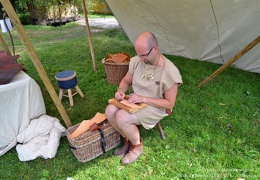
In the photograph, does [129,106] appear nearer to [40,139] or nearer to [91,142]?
[91,142]

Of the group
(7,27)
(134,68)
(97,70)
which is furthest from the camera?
(97,70)

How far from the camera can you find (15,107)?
6.68 feet

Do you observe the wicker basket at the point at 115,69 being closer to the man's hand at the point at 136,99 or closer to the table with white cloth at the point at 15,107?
the table with white cloth at the point at 15,107

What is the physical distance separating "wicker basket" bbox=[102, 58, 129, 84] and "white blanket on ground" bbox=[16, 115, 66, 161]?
127 cm

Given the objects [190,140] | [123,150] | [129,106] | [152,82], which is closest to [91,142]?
[123,150]

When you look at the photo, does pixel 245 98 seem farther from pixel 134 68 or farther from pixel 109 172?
pixel 109 172

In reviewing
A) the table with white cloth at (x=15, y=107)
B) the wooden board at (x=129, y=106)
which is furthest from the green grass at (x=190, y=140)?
the wooden board at (x=129, y=106)

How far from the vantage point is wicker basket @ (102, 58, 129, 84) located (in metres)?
3.11

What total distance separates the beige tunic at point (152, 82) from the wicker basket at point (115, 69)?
1191 mm

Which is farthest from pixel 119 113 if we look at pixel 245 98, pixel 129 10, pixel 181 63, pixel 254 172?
pixel 129 10

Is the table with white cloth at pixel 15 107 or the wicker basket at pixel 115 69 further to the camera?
the wicker basket at pixel 115 69

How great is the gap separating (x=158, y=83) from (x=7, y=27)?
7.45ft

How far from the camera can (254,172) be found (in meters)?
1.77

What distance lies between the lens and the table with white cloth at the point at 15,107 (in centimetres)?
197
